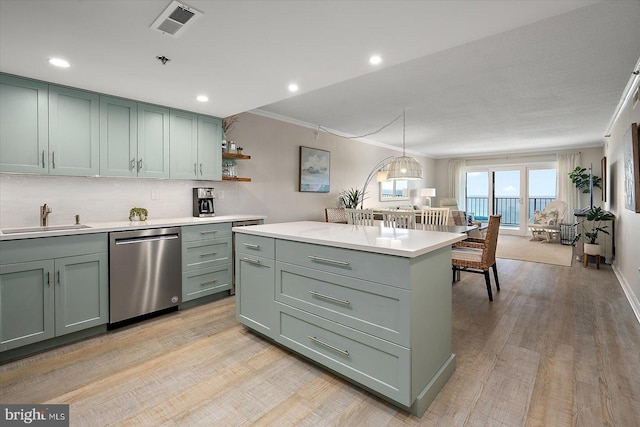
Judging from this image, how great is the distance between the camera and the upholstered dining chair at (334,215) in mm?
5561

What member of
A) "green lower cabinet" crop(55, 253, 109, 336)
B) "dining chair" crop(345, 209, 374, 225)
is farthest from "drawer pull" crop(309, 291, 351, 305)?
"green lower cabinet" crop(55, 253, 109, 336)

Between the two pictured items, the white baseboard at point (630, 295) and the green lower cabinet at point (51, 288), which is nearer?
the green lower cabinet at point (51, 288)

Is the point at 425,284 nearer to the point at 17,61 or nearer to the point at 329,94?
the point at 329,94

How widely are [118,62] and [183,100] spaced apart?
0.89m

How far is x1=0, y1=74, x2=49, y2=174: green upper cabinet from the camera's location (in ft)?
7.95

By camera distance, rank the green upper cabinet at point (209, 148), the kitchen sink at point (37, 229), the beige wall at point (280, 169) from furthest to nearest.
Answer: the beige wall at point (280, 169)
the green upper cabinet at point (209, 148)
the kitchen sink at point (37, 229)

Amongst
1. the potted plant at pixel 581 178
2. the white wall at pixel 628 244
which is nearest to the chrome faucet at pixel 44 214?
the white wall at pixel 628 244

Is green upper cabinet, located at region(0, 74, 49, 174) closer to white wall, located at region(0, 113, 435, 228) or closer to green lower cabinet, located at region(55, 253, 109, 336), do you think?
white wall, located at region(0, 113, 435, 228)

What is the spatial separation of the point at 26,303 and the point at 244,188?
8.50 feet

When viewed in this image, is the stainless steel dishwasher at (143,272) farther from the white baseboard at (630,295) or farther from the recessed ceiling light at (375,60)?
the white baseboard at (630,295)

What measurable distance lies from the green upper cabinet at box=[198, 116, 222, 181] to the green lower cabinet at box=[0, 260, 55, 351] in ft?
5.77

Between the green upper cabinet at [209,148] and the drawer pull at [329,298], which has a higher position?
the green upper cabinet at [209,148]

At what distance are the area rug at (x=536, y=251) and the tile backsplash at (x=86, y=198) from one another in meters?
5.73

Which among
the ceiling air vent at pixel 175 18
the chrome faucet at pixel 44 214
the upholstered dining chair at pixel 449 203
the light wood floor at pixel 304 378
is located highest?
the ceiling air vent at pixel 175 18
